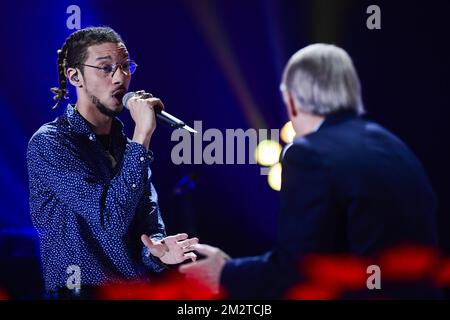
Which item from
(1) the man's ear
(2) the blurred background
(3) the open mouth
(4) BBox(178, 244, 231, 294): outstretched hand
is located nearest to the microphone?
(3) the open mouth

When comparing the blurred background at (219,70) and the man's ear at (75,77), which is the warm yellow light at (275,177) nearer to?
the blurred background at (219,70)

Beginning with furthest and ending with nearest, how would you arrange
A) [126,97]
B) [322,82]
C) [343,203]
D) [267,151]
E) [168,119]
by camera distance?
[267,151], [126,97], [168,119], [322,82], [343,203]

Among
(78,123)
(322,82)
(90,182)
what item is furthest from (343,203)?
(78,123)

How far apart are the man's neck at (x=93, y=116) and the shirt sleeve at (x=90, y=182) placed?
234 mm

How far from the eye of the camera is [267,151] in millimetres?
3494

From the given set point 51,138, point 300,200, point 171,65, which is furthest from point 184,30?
point 300,200

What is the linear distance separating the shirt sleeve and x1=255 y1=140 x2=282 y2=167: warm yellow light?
132 centimetres

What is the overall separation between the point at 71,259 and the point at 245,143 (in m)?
1.43

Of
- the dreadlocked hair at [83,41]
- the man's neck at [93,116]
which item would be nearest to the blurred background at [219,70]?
the dreadlocked hair at [83,41]

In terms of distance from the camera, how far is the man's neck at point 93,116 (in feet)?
8.34

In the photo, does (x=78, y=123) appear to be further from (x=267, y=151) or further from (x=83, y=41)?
(x=267, y=151)

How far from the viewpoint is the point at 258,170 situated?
11.8 ft

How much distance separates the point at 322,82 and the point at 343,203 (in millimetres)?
→ 325
